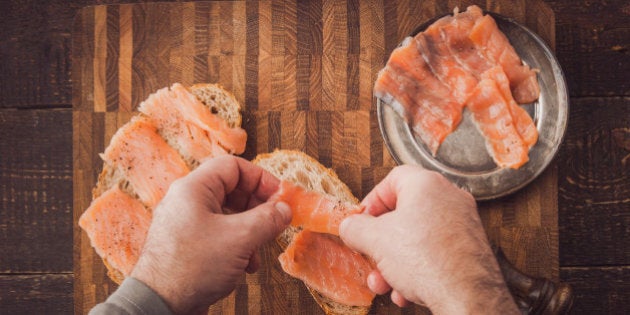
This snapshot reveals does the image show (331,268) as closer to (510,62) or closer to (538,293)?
(538,293)

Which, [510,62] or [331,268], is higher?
[510,62]

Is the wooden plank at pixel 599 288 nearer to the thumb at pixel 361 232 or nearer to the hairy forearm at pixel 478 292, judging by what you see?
the hairy forearm at pixel 478 292

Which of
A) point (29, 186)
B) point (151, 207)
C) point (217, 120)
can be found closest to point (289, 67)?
point (217, 120)

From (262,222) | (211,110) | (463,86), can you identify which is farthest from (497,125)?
(211,110)

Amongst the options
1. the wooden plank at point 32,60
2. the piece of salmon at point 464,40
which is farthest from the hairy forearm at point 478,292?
the wooden plank at point 32,60

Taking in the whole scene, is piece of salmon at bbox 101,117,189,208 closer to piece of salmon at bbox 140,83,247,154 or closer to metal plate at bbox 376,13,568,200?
piece of salmon at bbox 140,83,247,154
